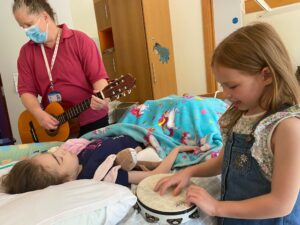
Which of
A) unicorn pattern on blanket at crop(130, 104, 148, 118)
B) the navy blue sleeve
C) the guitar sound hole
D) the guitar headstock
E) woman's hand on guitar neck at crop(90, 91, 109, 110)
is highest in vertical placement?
the guitar headstock

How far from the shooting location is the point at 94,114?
155 centimetres

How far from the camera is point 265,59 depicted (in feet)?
1.99

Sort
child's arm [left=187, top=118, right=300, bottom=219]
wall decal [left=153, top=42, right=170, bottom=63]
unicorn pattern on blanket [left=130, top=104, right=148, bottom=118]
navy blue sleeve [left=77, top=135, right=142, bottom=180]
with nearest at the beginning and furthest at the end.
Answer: child's arm [left=187, top=118, right=300, bottom=219], navy blue sleeve [left=77, top=135, right=142, bottom=180], unicorn pattern on blanket [left=130, top=104, right=148, bottom=118], wall decal [left=153, top=42, right=170, bottom=63]

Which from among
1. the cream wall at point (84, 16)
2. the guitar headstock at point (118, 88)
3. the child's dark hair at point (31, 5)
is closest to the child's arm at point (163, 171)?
the guitar headstock at point (118, 88)

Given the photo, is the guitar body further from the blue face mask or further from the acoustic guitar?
the blue face mask

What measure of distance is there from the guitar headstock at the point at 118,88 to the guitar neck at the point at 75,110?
4 cm

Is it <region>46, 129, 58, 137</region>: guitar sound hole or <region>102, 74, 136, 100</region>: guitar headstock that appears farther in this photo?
<region>46, 129, 58, 137</region>: guitar sound hole

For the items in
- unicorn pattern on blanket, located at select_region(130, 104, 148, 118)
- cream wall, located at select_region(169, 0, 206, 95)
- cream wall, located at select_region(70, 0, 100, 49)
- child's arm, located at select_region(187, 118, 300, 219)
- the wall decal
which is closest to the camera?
child's arm, located at select_region(187, 118, 300, 219)

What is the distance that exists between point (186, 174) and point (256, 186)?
0.67 ft

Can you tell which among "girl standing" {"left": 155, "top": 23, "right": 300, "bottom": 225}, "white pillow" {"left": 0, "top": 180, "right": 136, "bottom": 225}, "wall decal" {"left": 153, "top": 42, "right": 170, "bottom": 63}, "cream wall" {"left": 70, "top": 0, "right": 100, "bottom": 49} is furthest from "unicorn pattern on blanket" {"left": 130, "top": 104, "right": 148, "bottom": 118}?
"cream wall" {"left": 70, "top": 0, "right": 100, "bottom": 49}

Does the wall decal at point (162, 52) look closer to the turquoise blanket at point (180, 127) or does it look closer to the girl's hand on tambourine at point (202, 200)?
the turquoise blanket at point (180, 127)

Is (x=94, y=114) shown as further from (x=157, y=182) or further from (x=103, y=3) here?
(x=103, y=3)

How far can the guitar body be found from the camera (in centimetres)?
158

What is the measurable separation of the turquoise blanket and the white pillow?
1.30ft
